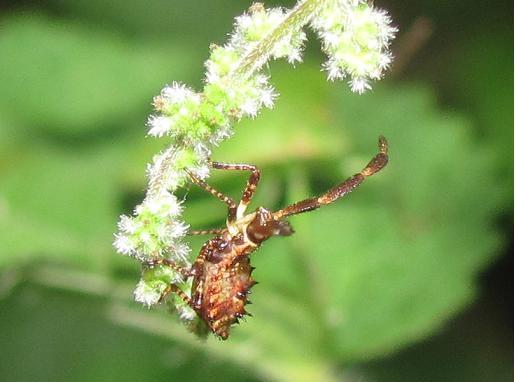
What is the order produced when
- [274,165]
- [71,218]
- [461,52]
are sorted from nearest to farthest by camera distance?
[274,165], [71,218], [461,52]

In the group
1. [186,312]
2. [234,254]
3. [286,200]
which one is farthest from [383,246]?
[186,312]

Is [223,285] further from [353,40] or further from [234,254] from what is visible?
[353,40]

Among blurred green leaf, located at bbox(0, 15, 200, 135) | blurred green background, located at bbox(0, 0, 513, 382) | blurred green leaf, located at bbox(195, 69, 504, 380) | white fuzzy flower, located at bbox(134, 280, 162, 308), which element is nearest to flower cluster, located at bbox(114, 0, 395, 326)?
white fuzzy flower, located at bbox(134, 280, 162, 308)

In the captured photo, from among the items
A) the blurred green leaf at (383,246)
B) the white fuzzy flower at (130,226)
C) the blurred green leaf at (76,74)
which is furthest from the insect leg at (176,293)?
the blurred green leaf at (76,74)

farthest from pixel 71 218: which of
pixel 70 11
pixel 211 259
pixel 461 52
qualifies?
pixel 461 52

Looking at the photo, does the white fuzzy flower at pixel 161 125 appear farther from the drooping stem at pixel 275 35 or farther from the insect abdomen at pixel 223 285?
the insect abdomen at pixel 223 285

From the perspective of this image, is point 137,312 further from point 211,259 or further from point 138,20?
point 138,20

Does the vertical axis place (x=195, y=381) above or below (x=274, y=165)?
below
